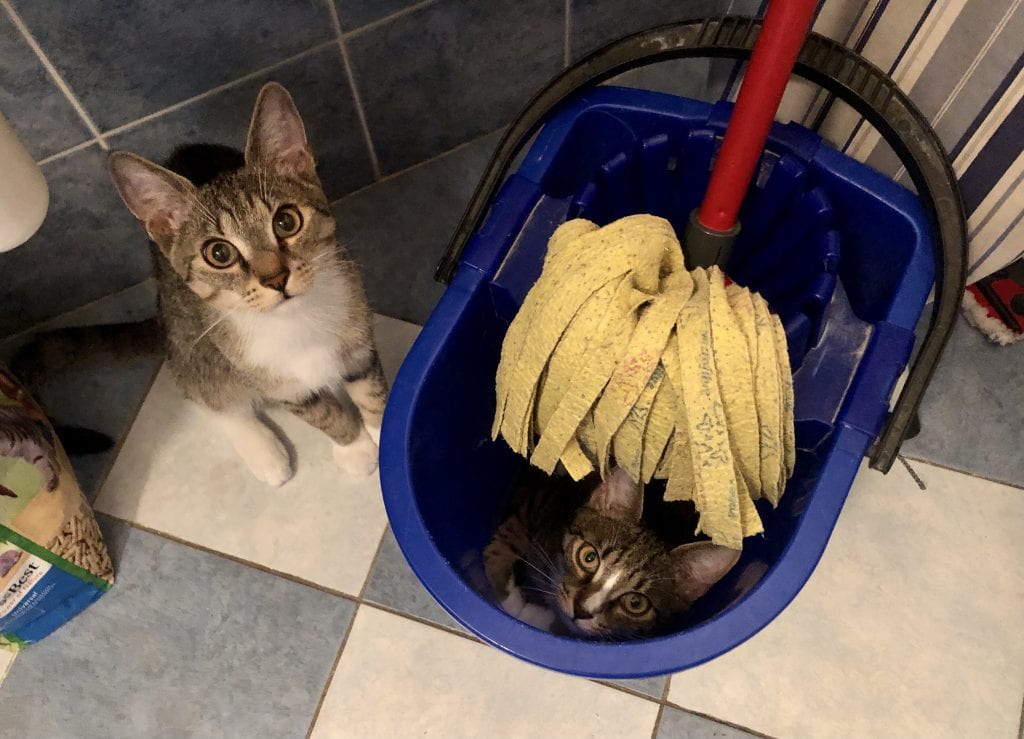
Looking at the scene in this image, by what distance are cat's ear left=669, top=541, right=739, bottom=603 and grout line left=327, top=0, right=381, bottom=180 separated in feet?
2.53

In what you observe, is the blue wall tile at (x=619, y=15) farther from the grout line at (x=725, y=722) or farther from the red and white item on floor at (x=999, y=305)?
the grout line at (x=725, y=722)

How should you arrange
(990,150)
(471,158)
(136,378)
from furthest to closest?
(471,158) → (136,378) → (990,150)

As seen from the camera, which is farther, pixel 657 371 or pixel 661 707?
pixel 661 707

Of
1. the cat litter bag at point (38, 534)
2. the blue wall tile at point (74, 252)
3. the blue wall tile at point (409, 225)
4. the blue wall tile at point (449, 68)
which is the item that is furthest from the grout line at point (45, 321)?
the blue wall tile at point (449, 68)

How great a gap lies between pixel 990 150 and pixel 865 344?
9.5 inches

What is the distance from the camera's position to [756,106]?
722 millimetres

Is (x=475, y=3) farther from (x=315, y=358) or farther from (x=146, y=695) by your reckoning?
→ (x=146, y=695)

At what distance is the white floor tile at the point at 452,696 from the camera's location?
1031 mm

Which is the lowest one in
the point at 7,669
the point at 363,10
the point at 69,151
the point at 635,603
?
the point at 7,669

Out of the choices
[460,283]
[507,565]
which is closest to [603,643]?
[507,565]

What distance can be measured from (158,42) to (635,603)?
842 mm

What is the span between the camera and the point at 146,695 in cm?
106

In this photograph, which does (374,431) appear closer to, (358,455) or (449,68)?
(358,455)

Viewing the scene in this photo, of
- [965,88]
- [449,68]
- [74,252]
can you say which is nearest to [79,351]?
[74,252]
